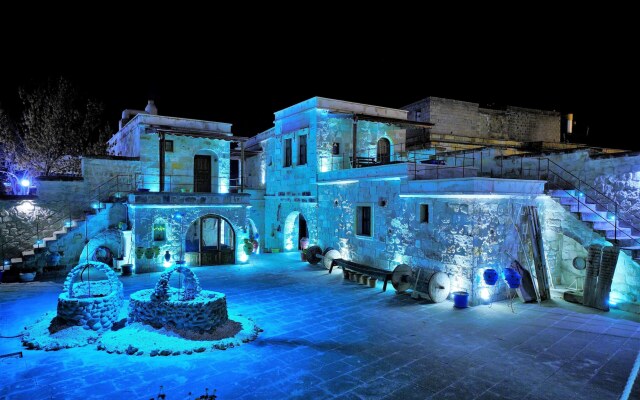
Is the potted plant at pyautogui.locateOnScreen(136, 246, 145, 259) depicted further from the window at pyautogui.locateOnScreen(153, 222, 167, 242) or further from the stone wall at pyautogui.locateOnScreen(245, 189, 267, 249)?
the stone wall at pyautogui.locateOnScreen(245, 189, 267, 249)

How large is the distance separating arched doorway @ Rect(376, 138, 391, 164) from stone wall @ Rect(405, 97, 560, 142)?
5.38 metres

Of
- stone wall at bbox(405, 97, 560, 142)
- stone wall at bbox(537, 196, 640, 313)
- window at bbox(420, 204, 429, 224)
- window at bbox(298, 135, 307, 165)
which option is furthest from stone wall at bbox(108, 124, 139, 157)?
stone wall at bbox(537, 196, 640, 313)

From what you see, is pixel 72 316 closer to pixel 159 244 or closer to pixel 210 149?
pixel 159 244

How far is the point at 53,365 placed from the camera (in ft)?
25.7

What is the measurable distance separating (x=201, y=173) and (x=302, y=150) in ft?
19.2

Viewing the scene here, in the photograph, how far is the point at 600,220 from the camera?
1257cm

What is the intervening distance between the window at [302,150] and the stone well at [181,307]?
482 inches

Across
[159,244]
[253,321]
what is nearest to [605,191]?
[253,321]

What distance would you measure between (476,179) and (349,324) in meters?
5.65

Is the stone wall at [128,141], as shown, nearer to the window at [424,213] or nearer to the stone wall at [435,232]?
the stone wall at [435,232]

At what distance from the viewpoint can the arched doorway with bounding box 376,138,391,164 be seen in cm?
2194

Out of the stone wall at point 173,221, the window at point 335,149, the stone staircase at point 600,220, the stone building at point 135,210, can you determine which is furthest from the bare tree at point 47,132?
the stone staircase at point 600,220

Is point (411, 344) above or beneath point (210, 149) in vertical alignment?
beneath

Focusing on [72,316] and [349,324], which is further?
[349,324]
